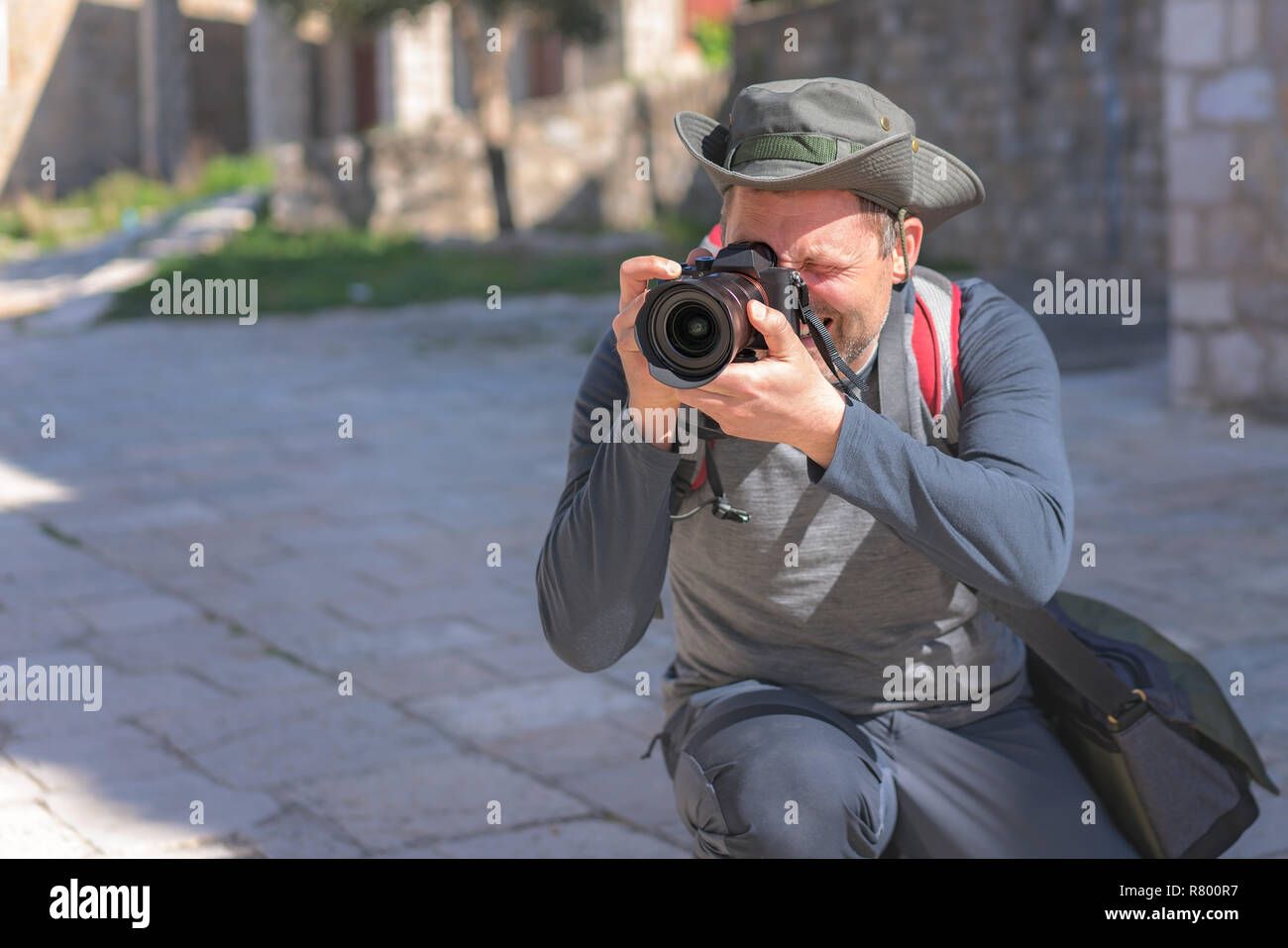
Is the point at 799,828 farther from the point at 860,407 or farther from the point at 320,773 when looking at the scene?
the point at 320,773

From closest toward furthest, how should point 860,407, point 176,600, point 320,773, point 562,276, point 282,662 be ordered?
point 860,407, point 320,773, point 282,662, point 176,600, point 562,276

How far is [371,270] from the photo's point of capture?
1416 cm

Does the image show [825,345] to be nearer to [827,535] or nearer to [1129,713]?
[827,535]

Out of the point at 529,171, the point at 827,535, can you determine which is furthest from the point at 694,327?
the point at 529,171

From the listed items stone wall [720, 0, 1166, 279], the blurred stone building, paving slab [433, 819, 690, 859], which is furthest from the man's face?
the blurred stone building

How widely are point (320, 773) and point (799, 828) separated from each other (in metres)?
1.60

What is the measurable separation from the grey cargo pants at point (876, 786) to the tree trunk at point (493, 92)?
46.3ft

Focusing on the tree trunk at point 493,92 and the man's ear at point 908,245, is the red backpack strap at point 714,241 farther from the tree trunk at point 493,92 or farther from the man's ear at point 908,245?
the tree trunk at point 493,92

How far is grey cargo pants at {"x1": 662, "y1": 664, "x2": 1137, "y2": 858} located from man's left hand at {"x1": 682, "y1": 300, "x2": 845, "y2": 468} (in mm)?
478

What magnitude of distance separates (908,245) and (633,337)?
49 cm
